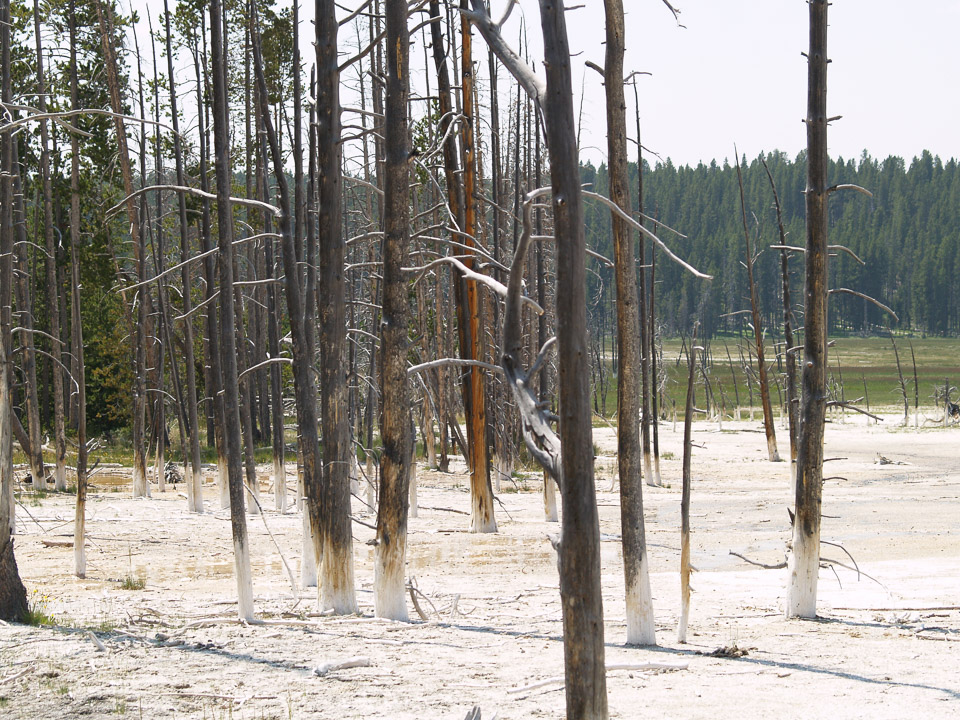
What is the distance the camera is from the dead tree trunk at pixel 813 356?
8.13 m

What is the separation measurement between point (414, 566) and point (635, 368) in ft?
18.8

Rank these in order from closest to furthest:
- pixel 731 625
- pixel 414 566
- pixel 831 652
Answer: pixel 831 652, pixel 731 625, pixel 414 566

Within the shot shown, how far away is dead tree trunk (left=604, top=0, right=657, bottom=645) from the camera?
6785mm

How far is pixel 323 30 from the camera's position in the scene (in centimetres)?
802

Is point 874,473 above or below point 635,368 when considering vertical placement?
below

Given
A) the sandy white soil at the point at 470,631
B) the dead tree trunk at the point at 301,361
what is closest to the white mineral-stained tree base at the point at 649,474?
the sandy white soil at the point at 470,631

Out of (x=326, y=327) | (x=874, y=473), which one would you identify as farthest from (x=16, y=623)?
(x=874, y=473)

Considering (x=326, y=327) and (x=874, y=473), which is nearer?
(x=326, y=327)

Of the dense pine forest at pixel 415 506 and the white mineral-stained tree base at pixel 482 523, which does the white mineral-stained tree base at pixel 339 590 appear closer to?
the dense pine forest at pixel 415 506

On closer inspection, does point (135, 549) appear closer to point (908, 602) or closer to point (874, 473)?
point (908, 602)

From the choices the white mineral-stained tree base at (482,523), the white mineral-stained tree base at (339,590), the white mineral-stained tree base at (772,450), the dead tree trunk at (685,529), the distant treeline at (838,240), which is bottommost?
the white mineral-stained tree base at (772,450)

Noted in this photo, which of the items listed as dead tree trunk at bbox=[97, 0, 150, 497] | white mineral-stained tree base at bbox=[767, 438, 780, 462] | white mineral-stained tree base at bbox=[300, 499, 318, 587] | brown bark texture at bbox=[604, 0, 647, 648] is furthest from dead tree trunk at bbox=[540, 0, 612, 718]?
white mineral-stained tree base at bbox=[767, 438, 780, 462]

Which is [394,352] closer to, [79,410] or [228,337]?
[228,337]

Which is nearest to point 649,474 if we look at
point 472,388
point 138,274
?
point 472,388
